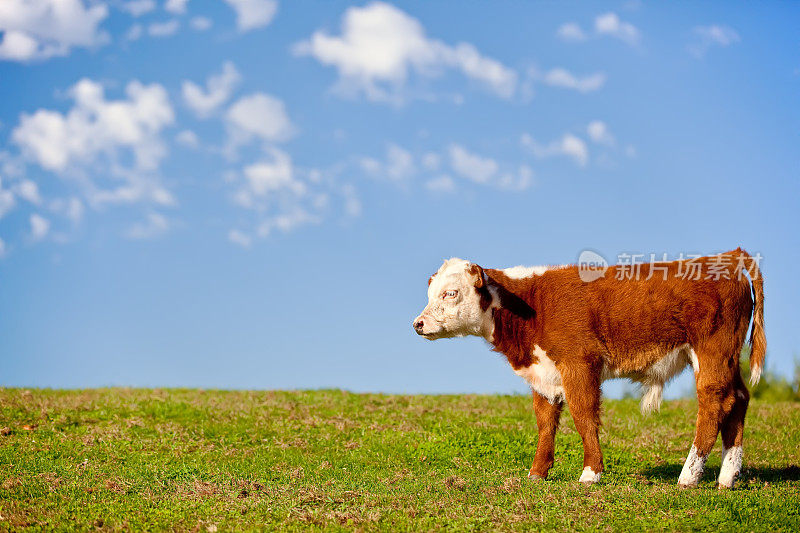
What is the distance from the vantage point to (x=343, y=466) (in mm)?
14719

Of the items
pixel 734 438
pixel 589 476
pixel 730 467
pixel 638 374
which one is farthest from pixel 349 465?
pixel 734 438

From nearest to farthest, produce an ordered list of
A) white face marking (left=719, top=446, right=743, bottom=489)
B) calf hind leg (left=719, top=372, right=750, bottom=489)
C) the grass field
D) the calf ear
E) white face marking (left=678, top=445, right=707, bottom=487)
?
the grass field < white face marking (left=678, top=445, right=707, bottom=487) < the calf ear < white face marking (left=719, top=446, right=743, bottom=489) < calf hind leg (left=719, top=372, right=750, bottom=489)

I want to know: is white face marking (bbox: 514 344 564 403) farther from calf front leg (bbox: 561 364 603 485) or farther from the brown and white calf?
calf front leg (bbox: 561 364 603 485)

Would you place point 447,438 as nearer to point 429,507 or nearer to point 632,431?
point 632,431

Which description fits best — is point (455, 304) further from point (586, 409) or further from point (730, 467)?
point (730, 467)

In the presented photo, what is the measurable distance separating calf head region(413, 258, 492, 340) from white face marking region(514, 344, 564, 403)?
3.13ft

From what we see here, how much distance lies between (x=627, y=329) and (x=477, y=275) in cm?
245

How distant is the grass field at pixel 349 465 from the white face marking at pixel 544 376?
142 centimetres

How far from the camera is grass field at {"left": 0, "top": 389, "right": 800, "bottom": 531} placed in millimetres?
9961

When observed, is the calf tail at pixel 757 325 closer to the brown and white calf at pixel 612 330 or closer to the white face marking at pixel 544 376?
the brown and white calf at pixel 612 330

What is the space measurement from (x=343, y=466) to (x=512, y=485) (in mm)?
4294

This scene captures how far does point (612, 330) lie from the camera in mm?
12070

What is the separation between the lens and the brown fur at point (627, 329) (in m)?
11.9

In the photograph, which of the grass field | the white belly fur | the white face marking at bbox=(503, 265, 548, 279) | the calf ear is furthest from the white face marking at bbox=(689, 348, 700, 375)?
the calf ear
